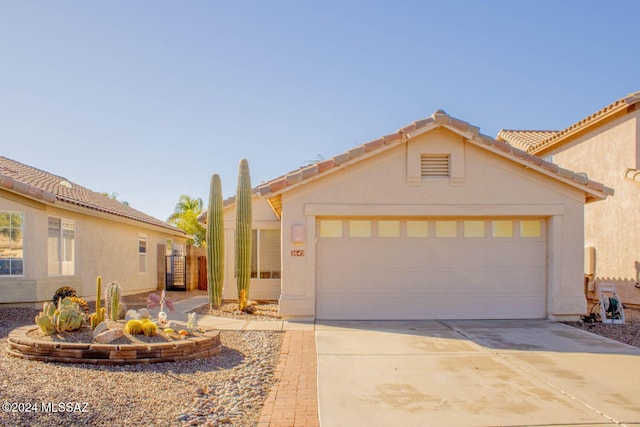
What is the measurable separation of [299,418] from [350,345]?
3.51 meters

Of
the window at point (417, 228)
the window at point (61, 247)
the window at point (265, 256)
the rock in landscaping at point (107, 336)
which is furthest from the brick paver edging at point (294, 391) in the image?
the window at point (61, 247)

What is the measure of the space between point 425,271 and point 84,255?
10.2 m

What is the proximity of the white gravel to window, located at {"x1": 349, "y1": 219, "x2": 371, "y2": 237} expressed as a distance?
426 cm

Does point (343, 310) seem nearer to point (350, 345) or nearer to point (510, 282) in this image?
point (350, 345)

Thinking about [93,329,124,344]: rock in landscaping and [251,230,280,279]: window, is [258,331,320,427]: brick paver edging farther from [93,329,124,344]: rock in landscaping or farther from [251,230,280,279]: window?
[251,230,280,279]: window

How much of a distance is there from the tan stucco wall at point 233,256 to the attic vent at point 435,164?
558cm

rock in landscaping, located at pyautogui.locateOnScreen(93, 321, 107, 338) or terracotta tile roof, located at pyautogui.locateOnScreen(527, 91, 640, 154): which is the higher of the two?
terracotta tile roof, located at pyautogui.locateOnScreen(527, 91, 640, 154)

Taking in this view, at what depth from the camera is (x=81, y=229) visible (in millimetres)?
15531

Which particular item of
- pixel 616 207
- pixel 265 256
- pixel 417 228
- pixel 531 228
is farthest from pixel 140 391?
pixel 616 207

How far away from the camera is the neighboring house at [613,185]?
48.1ft

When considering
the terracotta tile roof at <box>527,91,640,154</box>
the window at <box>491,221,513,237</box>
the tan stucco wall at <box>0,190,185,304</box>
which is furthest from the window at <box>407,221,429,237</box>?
the tan stucco wall at <box>0,190,185,304</box>

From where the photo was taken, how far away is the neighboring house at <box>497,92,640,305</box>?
48.1ft

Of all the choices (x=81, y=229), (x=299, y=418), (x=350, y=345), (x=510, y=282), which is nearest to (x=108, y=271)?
(x=81, y=229)

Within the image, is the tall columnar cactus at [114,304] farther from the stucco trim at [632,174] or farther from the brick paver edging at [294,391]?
the stucco trim at [632,174]
